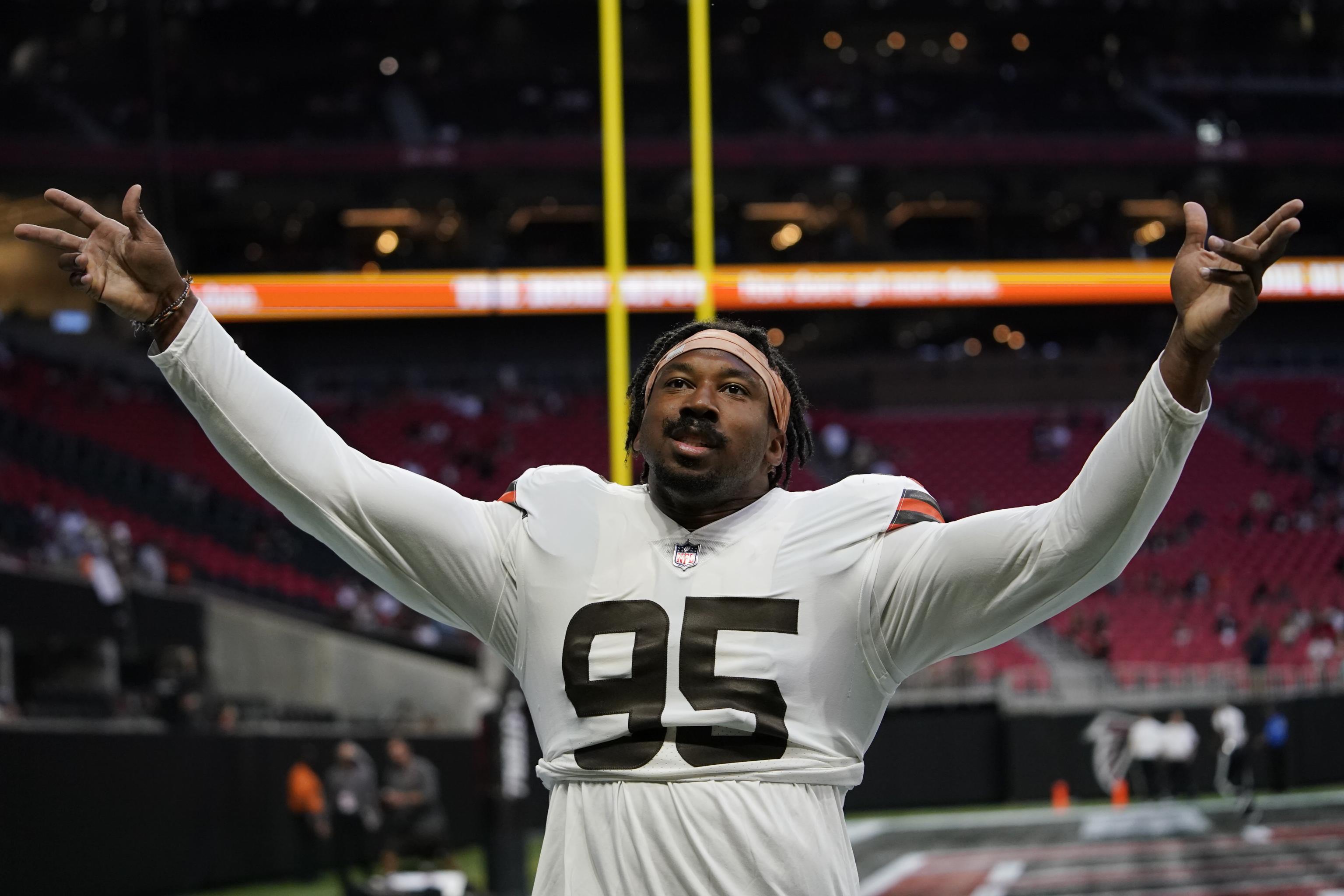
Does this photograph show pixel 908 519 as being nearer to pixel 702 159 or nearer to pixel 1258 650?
pixel 702 159

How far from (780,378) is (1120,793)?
37.5 feet

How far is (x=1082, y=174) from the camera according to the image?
19234mm

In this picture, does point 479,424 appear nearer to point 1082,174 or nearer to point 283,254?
point 283,254

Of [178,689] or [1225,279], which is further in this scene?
[178,689]

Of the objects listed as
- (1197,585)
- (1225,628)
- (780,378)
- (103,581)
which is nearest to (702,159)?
(103,581)

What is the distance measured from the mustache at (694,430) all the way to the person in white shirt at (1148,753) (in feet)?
36.4

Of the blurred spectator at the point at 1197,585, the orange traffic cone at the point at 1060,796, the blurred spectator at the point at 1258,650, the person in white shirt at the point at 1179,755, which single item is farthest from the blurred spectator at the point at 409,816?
the blurred spectator at the point at 1197,585

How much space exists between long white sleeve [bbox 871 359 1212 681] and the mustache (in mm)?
219

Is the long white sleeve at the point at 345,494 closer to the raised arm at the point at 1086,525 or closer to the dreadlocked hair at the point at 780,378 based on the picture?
the dreadlocked hair at the point at 780,378

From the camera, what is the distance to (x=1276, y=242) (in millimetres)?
1465

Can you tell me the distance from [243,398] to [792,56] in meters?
18.6

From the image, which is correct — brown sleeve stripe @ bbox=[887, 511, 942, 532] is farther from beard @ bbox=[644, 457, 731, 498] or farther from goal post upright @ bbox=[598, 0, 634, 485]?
goal post upright @ bbox=[598, 0, 634, 485]

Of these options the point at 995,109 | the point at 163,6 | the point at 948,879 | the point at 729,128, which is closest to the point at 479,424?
the point at 729,128

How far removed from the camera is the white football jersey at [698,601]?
1.58 meters
